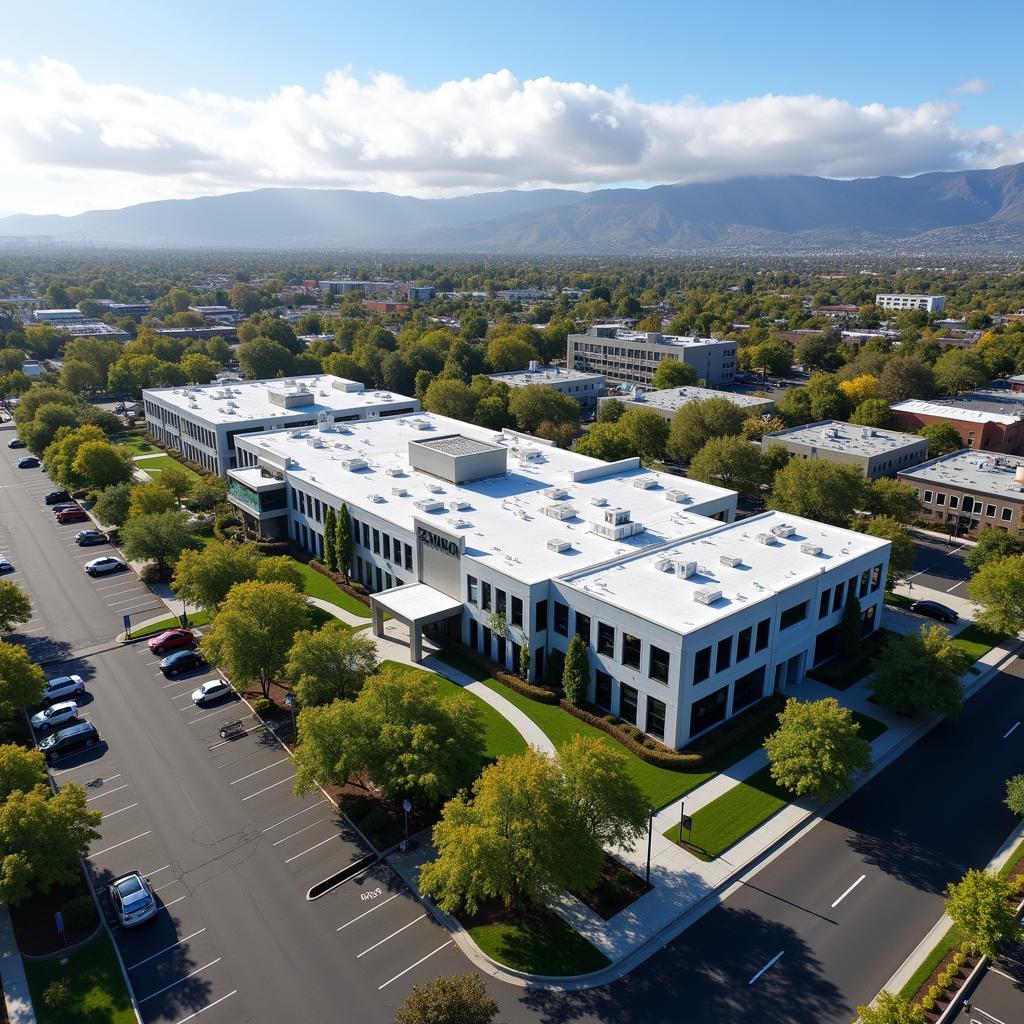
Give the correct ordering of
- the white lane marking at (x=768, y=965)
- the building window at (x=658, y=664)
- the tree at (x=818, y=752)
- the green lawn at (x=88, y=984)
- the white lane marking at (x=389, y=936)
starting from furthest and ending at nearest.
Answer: the building window at (x=658, y=664) → the tree at (x=818, y=752) → the white lane marking at (x=389, y=936) → the white lane marking at (x=768, y=965) → the green lawn at (x=88, y=984)

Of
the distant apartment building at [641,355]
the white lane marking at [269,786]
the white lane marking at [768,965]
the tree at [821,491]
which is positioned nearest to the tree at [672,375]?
the distant apartment building at [641,355]

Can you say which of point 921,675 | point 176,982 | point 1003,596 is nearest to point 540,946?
point 176,982

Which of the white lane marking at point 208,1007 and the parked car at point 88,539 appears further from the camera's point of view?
the parked car at point 88,539

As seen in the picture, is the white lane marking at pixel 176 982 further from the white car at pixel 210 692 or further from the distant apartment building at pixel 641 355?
the distant apartment building at pixel 641 355

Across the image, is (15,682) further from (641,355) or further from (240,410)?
(641,355)

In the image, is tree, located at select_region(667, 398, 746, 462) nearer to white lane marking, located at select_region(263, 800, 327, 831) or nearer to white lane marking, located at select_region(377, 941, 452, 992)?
white lane marking, located at select_region(263, 800, 327, 831)

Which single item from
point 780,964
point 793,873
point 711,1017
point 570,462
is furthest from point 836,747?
point 570,462

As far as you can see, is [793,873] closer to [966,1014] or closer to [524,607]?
[966,1014]
